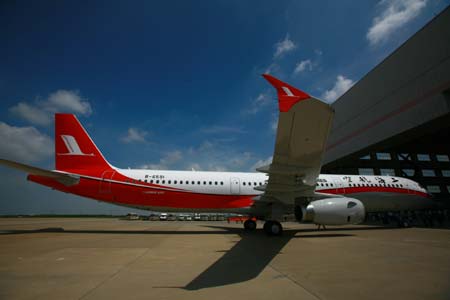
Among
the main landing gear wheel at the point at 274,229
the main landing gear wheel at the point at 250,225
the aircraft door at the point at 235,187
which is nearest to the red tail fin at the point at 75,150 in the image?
the aircraft door at the point at 235,187

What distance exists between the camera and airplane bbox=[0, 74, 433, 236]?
7801 mm

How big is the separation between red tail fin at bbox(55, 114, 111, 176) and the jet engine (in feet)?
29.2

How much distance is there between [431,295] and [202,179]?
900cm

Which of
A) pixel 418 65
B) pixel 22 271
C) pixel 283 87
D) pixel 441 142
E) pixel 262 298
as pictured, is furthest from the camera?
pixel 441 142

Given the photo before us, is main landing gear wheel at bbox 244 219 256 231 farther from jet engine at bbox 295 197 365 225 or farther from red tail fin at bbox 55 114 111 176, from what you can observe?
red tail fin at bbox 55 114 111 176

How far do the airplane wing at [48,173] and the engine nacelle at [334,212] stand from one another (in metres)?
9.59

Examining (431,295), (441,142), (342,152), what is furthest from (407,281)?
(441,142)

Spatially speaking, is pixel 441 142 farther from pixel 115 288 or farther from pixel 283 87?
pixel 115 288

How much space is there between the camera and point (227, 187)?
11.0 meters

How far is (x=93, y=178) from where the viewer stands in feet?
33.7

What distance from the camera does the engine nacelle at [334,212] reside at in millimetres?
7738

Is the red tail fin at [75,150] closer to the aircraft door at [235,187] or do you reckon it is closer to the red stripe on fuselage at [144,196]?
the red stripe on fuselage at [144,196]

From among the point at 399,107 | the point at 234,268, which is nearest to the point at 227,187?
the point at 234,268

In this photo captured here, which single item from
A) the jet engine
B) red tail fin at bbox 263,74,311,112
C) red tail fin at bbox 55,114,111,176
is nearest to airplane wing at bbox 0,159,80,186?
red tail fin at bbox 55,114,111,176
